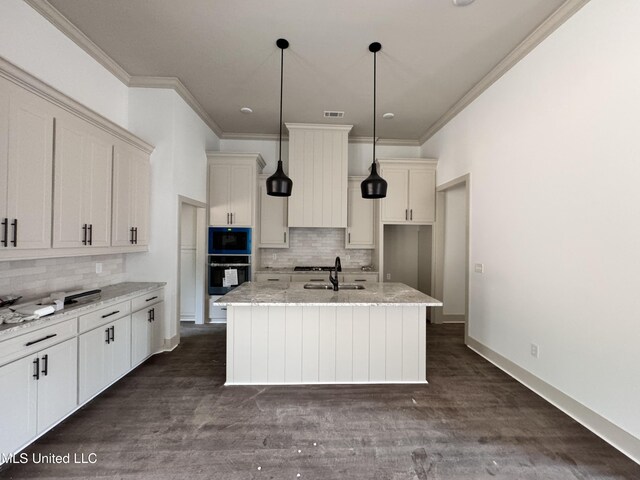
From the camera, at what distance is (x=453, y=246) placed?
455 centimetres

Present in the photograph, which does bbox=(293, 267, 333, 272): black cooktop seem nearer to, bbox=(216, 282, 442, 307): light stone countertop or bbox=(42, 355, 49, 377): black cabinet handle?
bbox=(216, 282, 442, 307): light stone countertop

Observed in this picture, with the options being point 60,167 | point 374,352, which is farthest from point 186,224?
point 374,352

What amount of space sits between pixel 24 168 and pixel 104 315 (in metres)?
1.31

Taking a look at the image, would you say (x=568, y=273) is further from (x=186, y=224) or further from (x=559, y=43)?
(x=186, y=224)

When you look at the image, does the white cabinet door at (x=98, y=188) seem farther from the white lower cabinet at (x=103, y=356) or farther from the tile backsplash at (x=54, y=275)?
the white lower cabinet at (x=103, y=356)

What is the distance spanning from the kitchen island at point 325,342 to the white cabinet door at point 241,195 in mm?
2067

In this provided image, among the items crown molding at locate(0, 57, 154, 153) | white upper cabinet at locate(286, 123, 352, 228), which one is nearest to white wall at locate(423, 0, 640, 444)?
white upper cabinet at locate(286, 123, 352, 228)

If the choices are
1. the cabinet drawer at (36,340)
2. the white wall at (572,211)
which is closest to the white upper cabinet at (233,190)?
the cabinet drawer at (36,340)

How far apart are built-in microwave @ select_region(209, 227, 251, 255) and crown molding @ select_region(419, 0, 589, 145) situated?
372 cm

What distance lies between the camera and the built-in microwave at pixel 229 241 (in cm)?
441

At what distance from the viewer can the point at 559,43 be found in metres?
2.29

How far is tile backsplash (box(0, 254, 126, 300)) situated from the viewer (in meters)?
2.07

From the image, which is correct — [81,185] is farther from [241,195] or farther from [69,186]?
[241,195]

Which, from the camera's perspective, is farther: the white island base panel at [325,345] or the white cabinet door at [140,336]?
the white cabinet door at [140,336]
